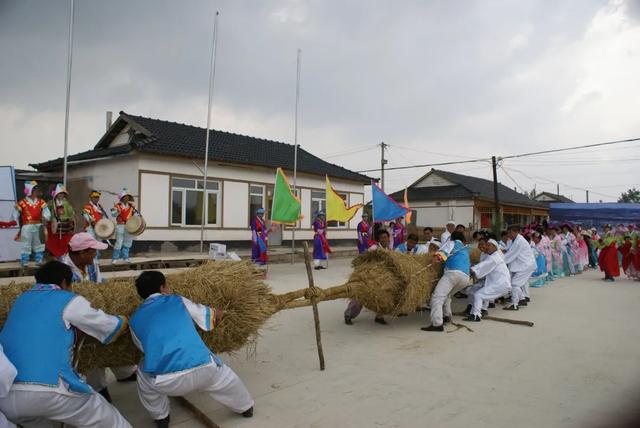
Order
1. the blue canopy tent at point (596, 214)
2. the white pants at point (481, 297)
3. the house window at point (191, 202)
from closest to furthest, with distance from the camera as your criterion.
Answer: the white pants at point (481, 297), the house window at point (191, 202), the blue canopy tent at point (596, 214)

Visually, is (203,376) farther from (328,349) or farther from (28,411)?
(328,349)

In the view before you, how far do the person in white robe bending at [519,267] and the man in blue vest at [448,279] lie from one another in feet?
6.71

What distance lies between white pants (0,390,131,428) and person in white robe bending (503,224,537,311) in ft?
22.8

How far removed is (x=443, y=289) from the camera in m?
6.29

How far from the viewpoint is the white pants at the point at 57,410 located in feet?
8.06

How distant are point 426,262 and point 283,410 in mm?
3617

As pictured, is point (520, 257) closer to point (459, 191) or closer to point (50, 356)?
point (50, 356)

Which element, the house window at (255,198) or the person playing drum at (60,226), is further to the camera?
the house window at (255,198)

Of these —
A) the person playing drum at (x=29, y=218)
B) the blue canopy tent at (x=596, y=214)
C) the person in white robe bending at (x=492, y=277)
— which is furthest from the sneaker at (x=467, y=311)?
the blue canopy tent at (x=596, y=214)

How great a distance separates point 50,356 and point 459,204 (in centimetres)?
2860

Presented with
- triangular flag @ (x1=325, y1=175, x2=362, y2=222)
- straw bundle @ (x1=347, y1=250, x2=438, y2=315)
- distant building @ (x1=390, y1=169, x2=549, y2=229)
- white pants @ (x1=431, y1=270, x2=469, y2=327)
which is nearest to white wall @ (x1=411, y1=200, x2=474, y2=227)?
distant building @ (x1=390, y1=169, x2=549, y2=229)

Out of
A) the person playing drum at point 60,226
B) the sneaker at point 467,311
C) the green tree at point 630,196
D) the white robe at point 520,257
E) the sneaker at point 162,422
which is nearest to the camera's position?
the sneaker at point 162,422

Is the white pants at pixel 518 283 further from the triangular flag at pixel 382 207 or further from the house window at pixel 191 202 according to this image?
the house window at pixel 191 202

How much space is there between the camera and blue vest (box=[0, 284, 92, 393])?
2.49m
